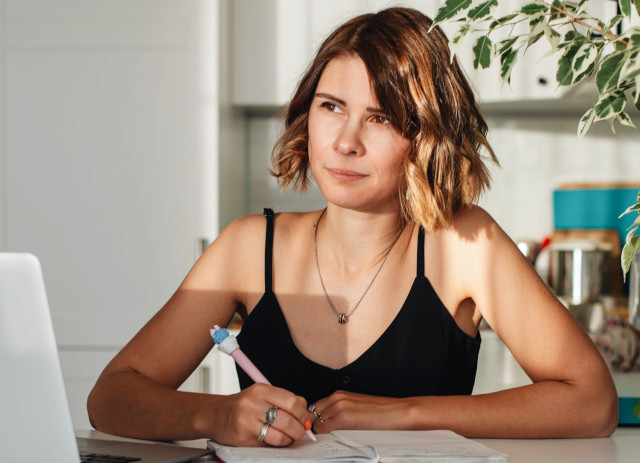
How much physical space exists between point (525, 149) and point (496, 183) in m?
0.17

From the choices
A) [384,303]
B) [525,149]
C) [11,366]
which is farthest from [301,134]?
[525,149]

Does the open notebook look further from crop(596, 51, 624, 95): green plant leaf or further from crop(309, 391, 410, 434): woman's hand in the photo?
crop(596, 51, 624, 95): green plant leaf

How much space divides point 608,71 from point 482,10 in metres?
0.13

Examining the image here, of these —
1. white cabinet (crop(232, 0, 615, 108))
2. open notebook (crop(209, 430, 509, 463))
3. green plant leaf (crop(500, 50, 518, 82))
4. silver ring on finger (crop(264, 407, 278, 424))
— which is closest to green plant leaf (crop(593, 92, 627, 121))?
green plant leaf (crop(500, 50, 518, 82))

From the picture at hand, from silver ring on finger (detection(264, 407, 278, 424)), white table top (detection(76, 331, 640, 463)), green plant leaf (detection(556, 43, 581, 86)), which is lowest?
white table top (detection(76, 331, 640, 463))

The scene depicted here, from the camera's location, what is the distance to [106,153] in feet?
8.26

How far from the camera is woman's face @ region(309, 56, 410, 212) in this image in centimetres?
120

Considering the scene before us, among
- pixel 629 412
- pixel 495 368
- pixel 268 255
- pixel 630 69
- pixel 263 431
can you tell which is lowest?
pixel 495 368

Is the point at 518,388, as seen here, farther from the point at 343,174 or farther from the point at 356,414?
the point at 343,174

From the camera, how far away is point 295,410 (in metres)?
0.82

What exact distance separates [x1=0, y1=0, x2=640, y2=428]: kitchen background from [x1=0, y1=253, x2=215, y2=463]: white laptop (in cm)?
189

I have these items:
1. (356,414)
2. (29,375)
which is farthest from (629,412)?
(29,375)

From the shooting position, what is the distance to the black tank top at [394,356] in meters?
1.23

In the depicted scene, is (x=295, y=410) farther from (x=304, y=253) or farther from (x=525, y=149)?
(x=525, y=149)
